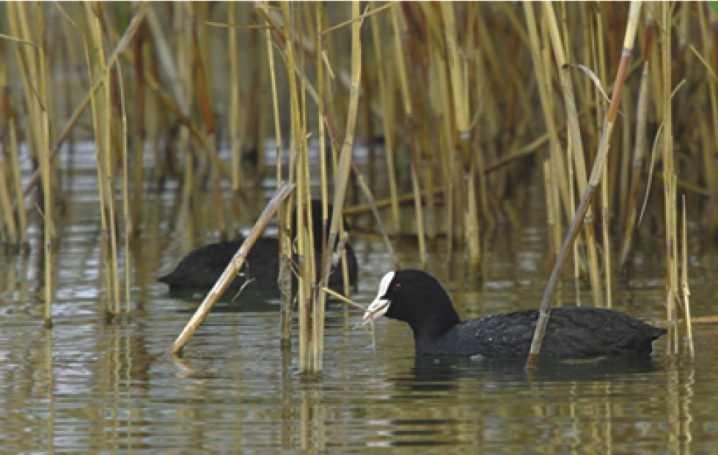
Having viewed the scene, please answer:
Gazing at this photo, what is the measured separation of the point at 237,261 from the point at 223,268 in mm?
2920

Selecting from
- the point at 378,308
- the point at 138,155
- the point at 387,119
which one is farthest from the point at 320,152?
the point at 138,155

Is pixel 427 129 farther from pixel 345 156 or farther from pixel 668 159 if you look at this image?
pixel 345 156

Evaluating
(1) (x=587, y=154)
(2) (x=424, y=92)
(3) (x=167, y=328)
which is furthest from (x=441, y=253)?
(3) (x=167, y=328)

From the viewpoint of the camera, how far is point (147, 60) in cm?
1308

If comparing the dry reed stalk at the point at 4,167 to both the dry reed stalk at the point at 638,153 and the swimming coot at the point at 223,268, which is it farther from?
the dry reed stalk at the point at 638,153

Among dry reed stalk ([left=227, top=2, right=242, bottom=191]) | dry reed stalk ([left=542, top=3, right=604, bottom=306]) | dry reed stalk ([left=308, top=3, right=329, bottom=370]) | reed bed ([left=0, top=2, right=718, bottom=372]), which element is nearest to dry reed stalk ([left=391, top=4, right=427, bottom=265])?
reed bed ([left=0, top=2, right=718, bottom=372])

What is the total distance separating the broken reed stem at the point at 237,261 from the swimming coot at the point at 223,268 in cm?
244

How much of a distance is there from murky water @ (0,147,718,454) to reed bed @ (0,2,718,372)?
0.24 m

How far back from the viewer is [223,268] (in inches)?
397

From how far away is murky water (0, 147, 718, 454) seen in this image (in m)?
5.80

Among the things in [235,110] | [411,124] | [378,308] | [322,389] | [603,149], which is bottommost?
[322,389]

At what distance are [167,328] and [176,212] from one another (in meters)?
5.13

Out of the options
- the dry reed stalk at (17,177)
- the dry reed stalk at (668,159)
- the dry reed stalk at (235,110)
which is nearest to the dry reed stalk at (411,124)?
the dry reed stalk at (235,110)

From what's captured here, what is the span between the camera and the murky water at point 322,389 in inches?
228
